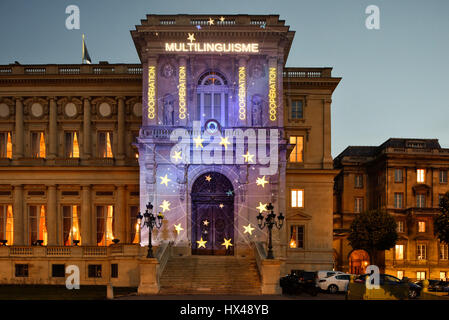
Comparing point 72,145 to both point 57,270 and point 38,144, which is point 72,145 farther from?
point 57,270

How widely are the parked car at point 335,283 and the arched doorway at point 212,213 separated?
26.1 feet

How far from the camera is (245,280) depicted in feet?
99.4

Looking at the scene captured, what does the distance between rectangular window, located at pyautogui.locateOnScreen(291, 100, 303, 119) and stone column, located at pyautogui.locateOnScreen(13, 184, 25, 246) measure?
26956 mm

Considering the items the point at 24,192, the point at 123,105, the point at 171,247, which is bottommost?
the point at 171,247

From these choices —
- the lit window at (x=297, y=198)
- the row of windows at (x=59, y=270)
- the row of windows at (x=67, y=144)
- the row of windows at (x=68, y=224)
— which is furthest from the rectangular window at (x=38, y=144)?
the lit window at (x=297, y=198)

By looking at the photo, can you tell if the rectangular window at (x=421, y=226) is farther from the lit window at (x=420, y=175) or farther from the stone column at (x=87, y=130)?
the stone column at (x=87, y=130)

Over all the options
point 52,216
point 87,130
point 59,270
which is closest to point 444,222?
point 59,270

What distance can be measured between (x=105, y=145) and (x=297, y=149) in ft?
61.5

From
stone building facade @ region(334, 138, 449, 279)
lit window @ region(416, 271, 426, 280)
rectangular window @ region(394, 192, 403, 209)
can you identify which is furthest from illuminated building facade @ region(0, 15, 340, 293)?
lit window @ region(416, 271, 426, 280)

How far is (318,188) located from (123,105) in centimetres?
2031

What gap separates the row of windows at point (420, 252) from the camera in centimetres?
5694

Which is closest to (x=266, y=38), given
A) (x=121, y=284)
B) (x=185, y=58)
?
(x=185, y=58)
